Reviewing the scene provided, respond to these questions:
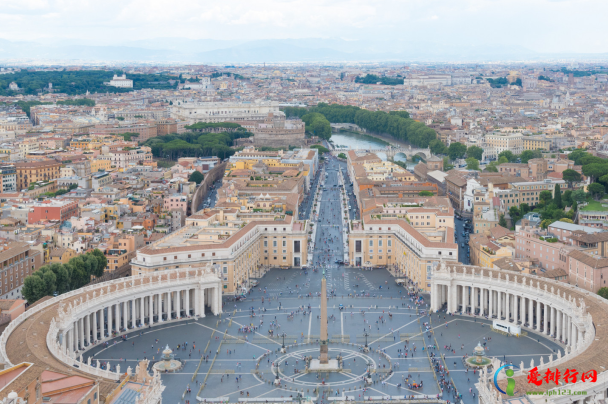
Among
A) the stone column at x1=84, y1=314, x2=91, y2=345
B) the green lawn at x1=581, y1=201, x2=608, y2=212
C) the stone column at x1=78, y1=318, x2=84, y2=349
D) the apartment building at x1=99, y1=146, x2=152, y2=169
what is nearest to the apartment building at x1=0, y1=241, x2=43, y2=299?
the stone column at x1=84, y1=314, x2=91, y2=345

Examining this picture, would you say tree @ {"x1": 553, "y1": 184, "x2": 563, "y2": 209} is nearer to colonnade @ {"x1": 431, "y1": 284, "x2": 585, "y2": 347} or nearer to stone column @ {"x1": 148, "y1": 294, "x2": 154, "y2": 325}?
colonnade @ {"x1": 431, "y1": 284, "x2": 585, "y2": 347}

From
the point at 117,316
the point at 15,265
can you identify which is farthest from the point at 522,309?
the point at 15,265

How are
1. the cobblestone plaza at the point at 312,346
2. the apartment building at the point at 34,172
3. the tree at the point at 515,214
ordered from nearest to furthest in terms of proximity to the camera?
the cobblestone plaza at the point at 312,346, the tree at the point at 515,214, the apartment building at the point at 34,172

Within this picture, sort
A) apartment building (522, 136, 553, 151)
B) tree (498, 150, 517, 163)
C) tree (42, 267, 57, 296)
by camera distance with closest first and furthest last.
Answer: tree (42, 267, 57, 296)
tree (498, 150, 517, 163)
apartment building (522, 136, 553, 151)

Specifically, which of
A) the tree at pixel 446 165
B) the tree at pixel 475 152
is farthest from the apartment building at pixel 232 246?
the tree at pixel 475 152

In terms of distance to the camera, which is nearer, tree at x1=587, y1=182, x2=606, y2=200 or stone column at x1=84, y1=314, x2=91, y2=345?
stone column at x1=84, y1=314, x2=91, y2=345

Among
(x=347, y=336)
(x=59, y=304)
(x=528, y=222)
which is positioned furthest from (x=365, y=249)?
(x=59, y=304)

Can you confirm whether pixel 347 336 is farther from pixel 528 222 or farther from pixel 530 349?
pixel 528 222

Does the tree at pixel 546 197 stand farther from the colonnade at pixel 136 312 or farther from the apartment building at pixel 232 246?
the colonnade at pixel 136 312
